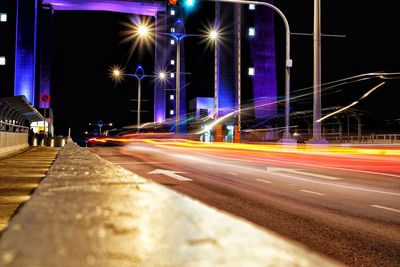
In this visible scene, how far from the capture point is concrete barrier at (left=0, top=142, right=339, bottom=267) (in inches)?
133

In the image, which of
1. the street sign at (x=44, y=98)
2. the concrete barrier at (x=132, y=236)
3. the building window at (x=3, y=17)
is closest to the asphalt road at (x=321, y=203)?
the concrete barrier at (x=132, y=236)

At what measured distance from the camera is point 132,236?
13.3 ft

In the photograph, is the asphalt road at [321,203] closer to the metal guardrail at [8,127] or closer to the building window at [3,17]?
the metal guardrail at [8,127]

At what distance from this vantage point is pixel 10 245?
11.9 ft

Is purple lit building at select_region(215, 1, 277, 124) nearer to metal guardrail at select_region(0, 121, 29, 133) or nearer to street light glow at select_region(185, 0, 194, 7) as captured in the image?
metal guardrail at select_region(0, 121, 29, 133)

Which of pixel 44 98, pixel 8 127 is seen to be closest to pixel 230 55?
pixel 44 98

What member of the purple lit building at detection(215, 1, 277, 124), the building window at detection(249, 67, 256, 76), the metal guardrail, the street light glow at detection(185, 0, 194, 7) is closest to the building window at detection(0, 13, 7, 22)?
the purple lit building at detection(215, 1, 277, 124)

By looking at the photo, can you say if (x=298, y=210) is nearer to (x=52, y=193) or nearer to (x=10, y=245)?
(x=52, y=193)

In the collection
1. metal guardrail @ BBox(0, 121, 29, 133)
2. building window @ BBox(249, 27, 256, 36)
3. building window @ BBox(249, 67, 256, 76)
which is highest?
building window @ BBox(249, 27, 256, 36)

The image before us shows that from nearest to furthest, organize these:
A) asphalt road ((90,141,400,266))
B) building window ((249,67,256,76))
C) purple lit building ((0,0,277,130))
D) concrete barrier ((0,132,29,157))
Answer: asphalt road ((90,141,400,266)) → concrete barrier ((0,132,29,157)) → purple lit building ((0,0,277,130)) → building window ((249,67,256,76))

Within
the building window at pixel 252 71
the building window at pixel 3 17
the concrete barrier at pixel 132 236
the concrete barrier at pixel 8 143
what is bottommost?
the concrete barrier at pixel 132 236

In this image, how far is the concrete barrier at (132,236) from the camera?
338 cm

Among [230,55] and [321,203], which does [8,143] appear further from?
[230,55]

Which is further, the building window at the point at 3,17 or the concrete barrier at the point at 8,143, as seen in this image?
the building window at the point at 3,17
